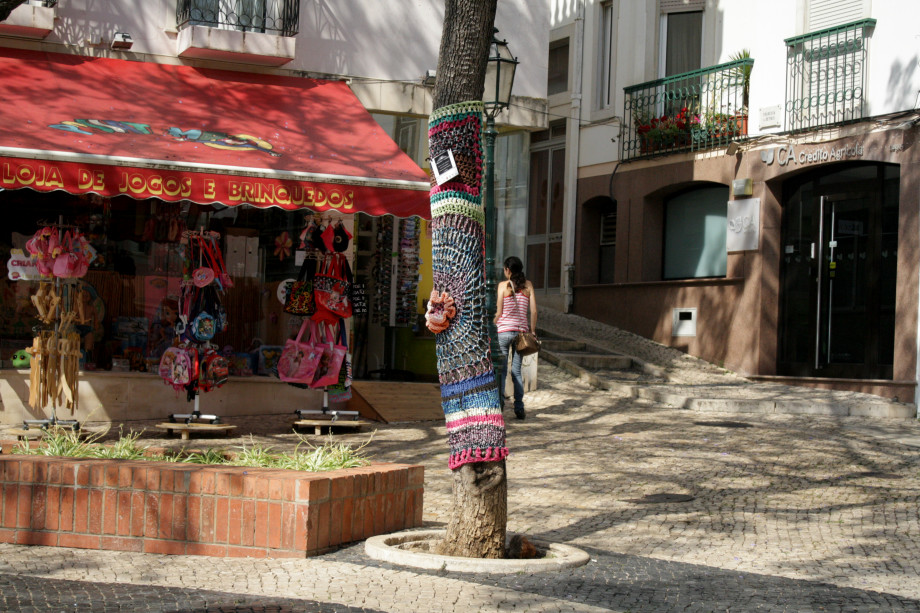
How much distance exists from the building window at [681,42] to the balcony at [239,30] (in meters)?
8.91

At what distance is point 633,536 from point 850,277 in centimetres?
1028

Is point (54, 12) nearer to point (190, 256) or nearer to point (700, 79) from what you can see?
point (190, 256)

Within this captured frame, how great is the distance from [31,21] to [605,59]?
1218 centimetres

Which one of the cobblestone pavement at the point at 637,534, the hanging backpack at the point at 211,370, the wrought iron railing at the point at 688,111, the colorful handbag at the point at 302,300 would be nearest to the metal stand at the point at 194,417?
the hanging backpack at the point at 211,370

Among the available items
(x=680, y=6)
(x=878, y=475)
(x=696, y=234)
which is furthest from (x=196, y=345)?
(x=680, y=6)

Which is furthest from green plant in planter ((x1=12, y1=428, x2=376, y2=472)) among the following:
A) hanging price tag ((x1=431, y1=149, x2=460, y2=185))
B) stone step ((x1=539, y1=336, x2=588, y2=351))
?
stone step ((x1=539, y1=336, x2=588, y2=351))

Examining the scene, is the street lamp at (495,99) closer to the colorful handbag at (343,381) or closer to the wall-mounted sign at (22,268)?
the colorful handbag at (343,381)

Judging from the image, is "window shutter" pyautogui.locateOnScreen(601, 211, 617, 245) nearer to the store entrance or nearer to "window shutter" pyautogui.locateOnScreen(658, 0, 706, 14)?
"window shutter" pyautogui.locateOnScreen(658, 0, 706, 14)

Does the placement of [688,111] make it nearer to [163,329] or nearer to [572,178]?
[572,178]

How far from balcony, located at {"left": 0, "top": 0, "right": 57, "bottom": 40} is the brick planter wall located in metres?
8.01

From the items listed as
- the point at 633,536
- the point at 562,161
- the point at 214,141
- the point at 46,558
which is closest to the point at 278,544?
the point at 46,558

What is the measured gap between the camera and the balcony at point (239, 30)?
13109 mm

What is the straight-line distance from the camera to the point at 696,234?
758 inches

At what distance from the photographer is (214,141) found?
11211 mm
